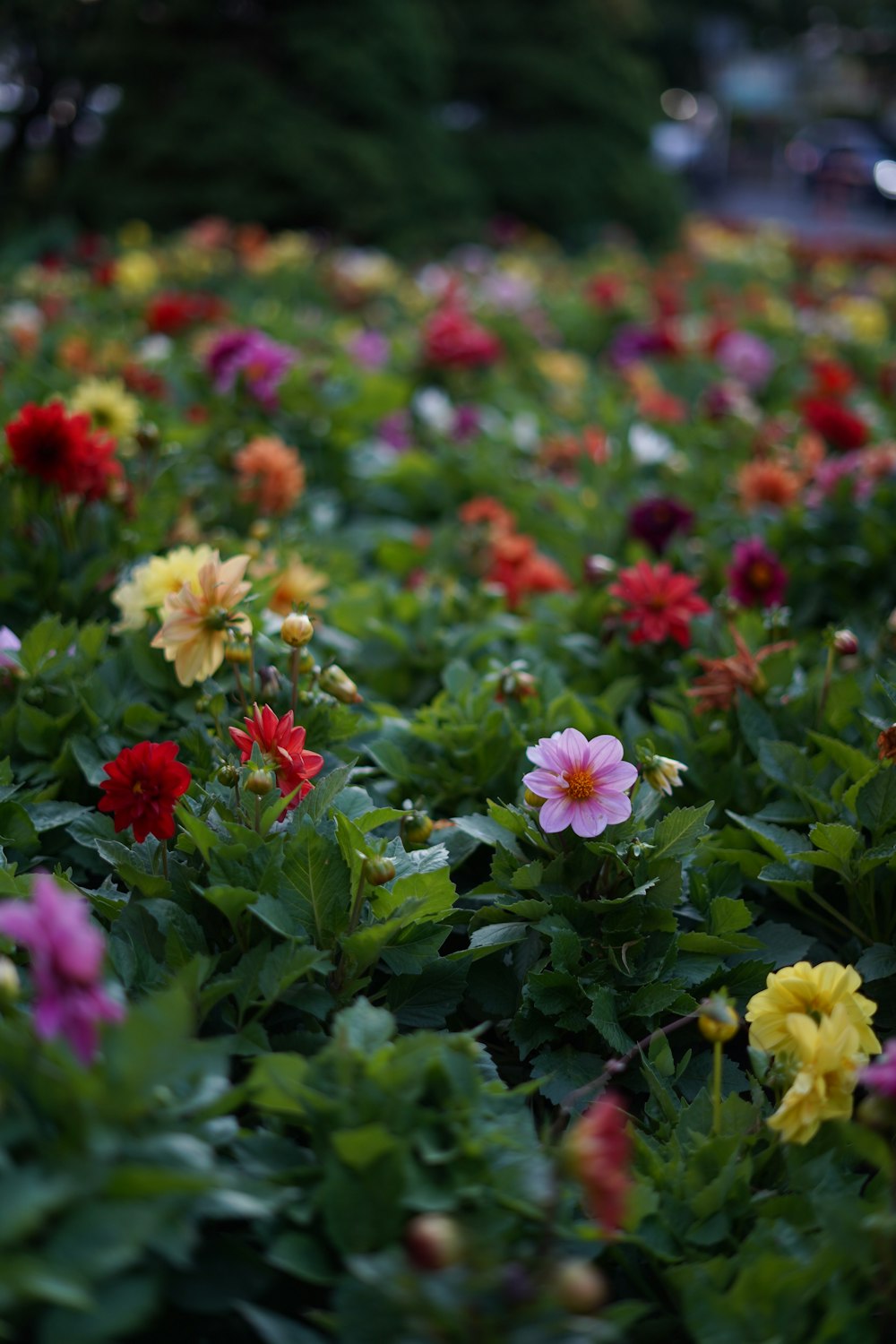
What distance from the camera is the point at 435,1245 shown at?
0.93m

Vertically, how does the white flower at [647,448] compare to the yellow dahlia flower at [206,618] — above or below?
below

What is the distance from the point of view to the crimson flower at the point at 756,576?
7.80 ft

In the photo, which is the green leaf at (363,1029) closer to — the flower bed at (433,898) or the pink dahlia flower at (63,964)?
the flower bed at (433,898)

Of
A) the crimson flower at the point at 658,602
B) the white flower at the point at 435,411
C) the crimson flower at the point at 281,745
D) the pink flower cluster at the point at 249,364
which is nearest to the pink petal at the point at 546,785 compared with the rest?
the crimson flower at the point at 281,745

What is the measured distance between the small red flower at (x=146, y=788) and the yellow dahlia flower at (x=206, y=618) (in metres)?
0.24

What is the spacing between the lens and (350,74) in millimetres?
7840

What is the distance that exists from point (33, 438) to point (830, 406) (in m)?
2.20

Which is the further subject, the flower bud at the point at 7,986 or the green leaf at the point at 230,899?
the green leaf at the point at 230,899

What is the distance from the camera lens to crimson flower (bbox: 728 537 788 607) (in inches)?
93.6

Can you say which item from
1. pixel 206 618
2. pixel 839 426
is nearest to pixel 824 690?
pixel 206 618

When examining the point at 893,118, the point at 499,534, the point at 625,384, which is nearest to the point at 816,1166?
the point at 499,534

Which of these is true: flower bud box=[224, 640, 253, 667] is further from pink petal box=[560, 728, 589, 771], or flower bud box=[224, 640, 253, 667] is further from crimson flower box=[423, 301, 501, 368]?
crimson flower box=[423, 301, 501, 368]

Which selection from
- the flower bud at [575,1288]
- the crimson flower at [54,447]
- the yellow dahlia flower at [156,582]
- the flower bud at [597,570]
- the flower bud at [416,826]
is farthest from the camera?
the flower bud at [597,570]

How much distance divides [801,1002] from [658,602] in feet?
3.05
